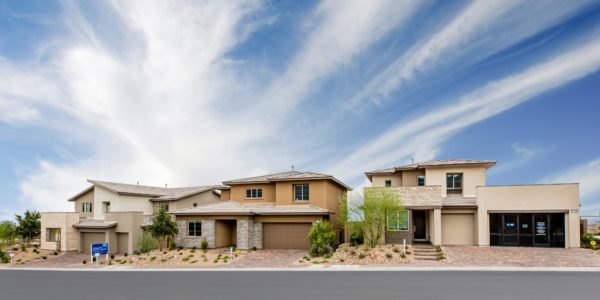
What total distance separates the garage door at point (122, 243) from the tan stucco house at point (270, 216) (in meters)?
5.75

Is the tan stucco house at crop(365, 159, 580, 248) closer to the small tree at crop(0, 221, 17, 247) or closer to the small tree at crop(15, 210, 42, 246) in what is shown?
the small tree at crop(15, 210, 42, 246)

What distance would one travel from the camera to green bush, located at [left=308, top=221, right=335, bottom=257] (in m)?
26.5

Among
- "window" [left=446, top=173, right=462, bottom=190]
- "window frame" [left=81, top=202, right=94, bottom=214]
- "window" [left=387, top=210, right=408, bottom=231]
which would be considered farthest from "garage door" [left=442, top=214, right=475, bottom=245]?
"window frame" [left=81, top=202, right=94, bottom=214]

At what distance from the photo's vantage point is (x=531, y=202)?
88.7 feet

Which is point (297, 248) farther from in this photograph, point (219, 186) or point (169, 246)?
point (219, 186)

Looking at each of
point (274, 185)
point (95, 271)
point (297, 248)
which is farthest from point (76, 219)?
point (297, 248)

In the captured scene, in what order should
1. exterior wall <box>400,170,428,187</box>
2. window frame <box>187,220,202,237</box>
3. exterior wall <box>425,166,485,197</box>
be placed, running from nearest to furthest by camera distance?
1. exterior wall <box>425,166,485,197</box>
2. window frame <box>187,220,202,237</box>
3. exterior wall <box>400,170,428,187</box>

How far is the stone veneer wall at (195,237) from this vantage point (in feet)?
102

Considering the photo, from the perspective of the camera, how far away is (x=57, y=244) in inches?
1417

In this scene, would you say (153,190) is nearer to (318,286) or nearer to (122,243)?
(122,243)

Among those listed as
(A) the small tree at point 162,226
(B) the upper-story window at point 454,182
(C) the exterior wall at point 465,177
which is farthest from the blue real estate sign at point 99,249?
(B) the upper-story window at point 454,182

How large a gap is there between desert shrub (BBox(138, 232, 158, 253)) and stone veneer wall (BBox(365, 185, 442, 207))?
832 inches

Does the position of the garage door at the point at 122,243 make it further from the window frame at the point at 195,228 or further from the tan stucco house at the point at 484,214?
the tan stucco house at the point at 484,214

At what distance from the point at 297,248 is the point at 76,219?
21.6 m
